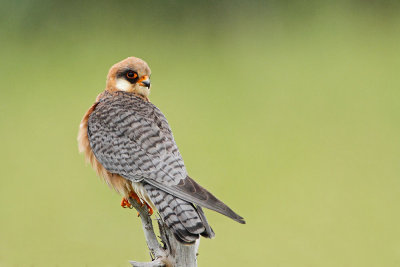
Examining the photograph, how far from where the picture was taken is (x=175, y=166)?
5.94ft

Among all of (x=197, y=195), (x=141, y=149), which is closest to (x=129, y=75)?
(x=141, y=149)

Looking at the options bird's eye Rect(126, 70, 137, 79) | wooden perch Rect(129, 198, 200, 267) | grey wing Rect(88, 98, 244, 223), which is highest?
bird's eye Rect(126, 70, 137, 79)

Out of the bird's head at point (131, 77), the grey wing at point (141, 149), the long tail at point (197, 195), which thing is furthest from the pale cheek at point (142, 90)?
the long tail at point (197, 195)

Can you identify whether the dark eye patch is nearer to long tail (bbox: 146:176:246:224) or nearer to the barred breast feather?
the barred breast feather

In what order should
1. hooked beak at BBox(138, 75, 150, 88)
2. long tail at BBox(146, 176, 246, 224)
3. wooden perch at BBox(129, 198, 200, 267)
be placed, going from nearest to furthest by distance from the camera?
long tail at BBox(146, 176, 246, 224)
wooden perch at BBox(129, 198, 200, 267)
hooked beak at BBox(138, 75, 150, 88)

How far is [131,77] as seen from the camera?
7.47 ft

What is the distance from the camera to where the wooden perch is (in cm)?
170

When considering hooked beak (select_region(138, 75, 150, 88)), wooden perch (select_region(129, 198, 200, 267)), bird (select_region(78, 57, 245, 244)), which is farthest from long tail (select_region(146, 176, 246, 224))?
hooked beak (select_region(138, 75, 150, 88))

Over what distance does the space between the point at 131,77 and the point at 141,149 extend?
47 centimetres

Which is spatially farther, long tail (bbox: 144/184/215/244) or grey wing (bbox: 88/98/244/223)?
grey wing (bbox: 88/98/244/223)

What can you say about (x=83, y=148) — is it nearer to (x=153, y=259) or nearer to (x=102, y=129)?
(x=102, y=129)

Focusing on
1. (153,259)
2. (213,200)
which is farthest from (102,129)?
(213,200)

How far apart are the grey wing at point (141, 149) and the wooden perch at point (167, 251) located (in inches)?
5.9

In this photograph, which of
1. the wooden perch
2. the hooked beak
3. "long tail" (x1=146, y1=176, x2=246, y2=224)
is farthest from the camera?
the hooked beak
